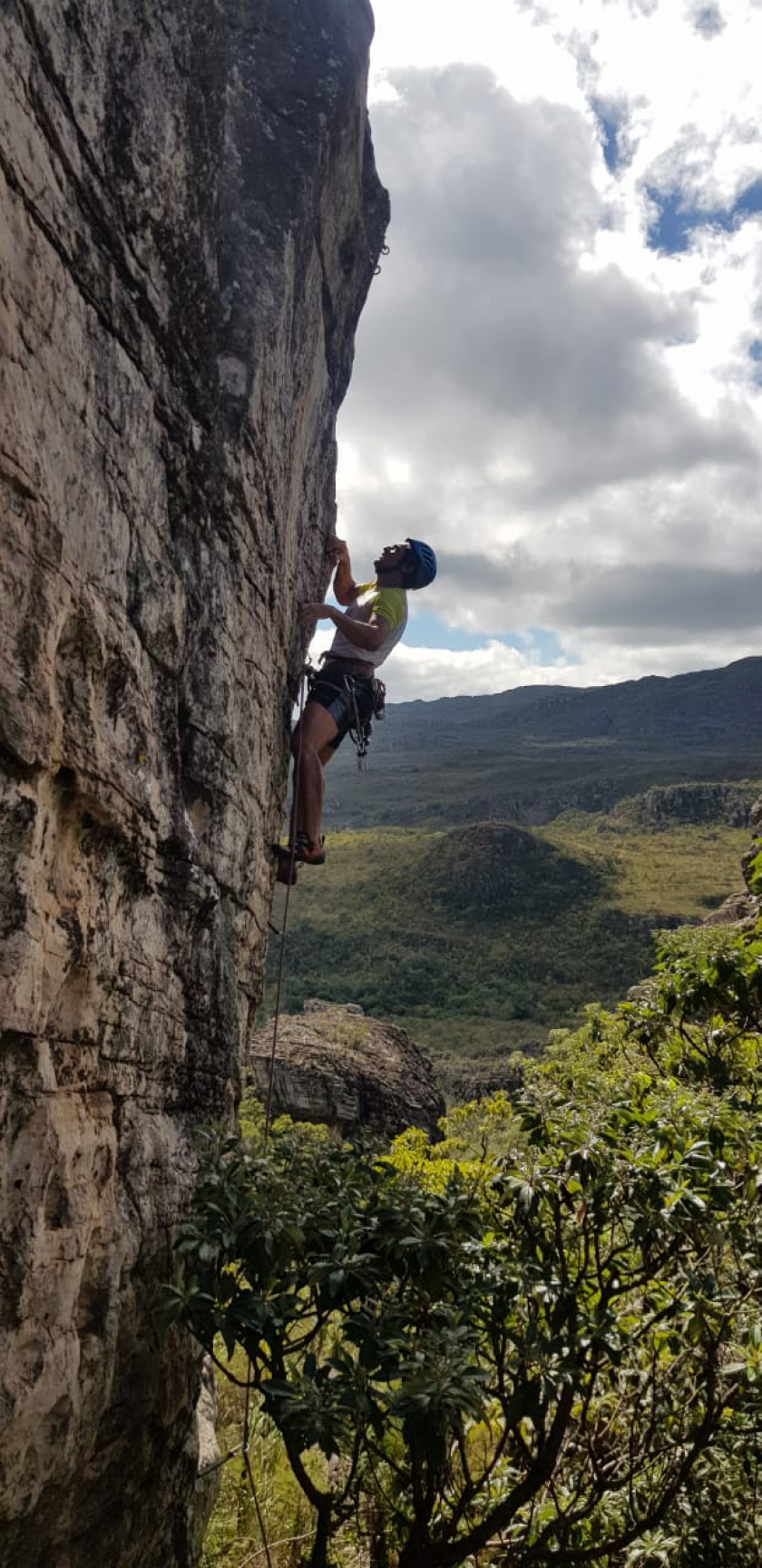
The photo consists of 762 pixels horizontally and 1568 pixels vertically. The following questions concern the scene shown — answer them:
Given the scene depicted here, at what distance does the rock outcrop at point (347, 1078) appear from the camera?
20.2 meters

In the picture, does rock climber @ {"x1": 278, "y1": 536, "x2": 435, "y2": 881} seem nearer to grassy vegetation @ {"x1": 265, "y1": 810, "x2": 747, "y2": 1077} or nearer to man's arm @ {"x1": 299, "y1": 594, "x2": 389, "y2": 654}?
man's arm @ {"x1": 299, "y1": 594, "x2": 389, "y2": 654}

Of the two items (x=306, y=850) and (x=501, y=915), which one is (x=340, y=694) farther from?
(x=501, y=915)

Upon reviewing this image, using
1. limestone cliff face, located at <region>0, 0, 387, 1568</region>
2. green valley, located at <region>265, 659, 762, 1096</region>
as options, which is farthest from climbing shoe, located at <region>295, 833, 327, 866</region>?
green valley, located at <region>265, 659, 762, 1096</region>

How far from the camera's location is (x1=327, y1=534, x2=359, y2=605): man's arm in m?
7.51

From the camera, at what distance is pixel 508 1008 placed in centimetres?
5509

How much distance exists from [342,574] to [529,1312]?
567 cm

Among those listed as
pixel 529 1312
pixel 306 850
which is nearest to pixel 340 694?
pixel 306 850

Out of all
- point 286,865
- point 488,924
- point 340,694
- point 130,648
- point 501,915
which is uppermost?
point 340,694

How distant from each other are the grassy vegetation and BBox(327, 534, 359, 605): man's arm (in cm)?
3346

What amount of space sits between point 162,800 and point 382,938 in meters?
64.2

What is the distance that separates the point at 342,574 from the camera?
24.9ft

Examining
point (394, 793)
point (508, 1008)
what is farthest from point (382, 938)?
point (394, 793)

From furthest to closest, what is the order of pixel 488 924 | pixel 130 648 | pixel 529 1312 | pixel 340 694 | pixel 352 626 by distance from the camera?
pixel 488 924 → pixel 340 694 → pixel 352 626 → pixel 529 1312 → pixel 130 648

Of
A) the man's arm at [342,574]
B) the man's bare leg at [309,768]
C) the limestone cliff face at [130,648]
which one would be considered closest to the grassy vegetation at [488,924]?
the man's arm at [342,574]
